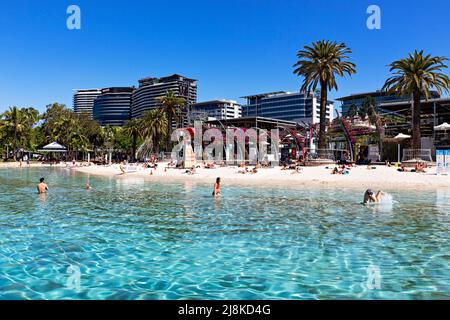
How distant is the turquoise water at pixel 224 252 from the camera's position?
720 cm

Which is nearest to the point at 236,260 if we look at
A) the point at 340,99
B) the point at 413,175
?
the point at 413,175

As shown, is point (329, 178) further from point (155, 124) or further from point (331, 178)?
point (155, 124)

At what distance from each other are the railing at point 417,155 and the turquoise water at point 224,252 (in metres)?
Result: 24.7

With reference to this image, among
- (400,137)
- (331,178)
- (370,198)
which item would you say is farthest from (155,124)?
(370,198)

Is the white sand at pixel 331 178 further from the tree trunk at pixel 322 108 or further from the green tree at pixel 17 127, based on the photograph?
the green tree at pixel 17 127

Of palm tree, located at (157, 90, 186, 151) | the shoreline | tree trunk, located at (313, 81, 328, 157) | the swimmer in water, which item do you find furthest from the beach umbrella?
palm tree, located at (157, 90, 186, 151)

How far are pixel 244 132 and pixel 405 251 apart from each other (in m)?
53.2

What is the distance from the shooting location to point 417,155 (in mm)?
40969

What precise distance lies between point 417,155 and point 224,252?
1470 inches

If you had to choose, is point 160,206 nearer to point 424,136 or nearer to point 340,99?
point 424,136

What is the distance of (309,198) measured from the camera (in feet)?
72.9

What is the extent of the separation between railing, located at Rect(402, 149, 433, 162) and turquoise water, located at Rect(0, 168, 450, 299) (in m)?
24.7

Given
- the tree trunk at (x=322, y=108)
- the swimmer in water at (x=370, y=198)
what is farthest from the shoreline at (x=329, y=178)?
the swimmer in water at (x=370, y=198)

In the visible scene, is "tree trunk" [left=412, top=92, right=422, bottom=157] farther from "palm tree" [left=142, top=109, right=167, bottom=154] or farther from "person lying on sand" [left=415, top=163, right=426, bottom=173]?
"palm tree" [left=142, top=109, right=167, bottom=154]
